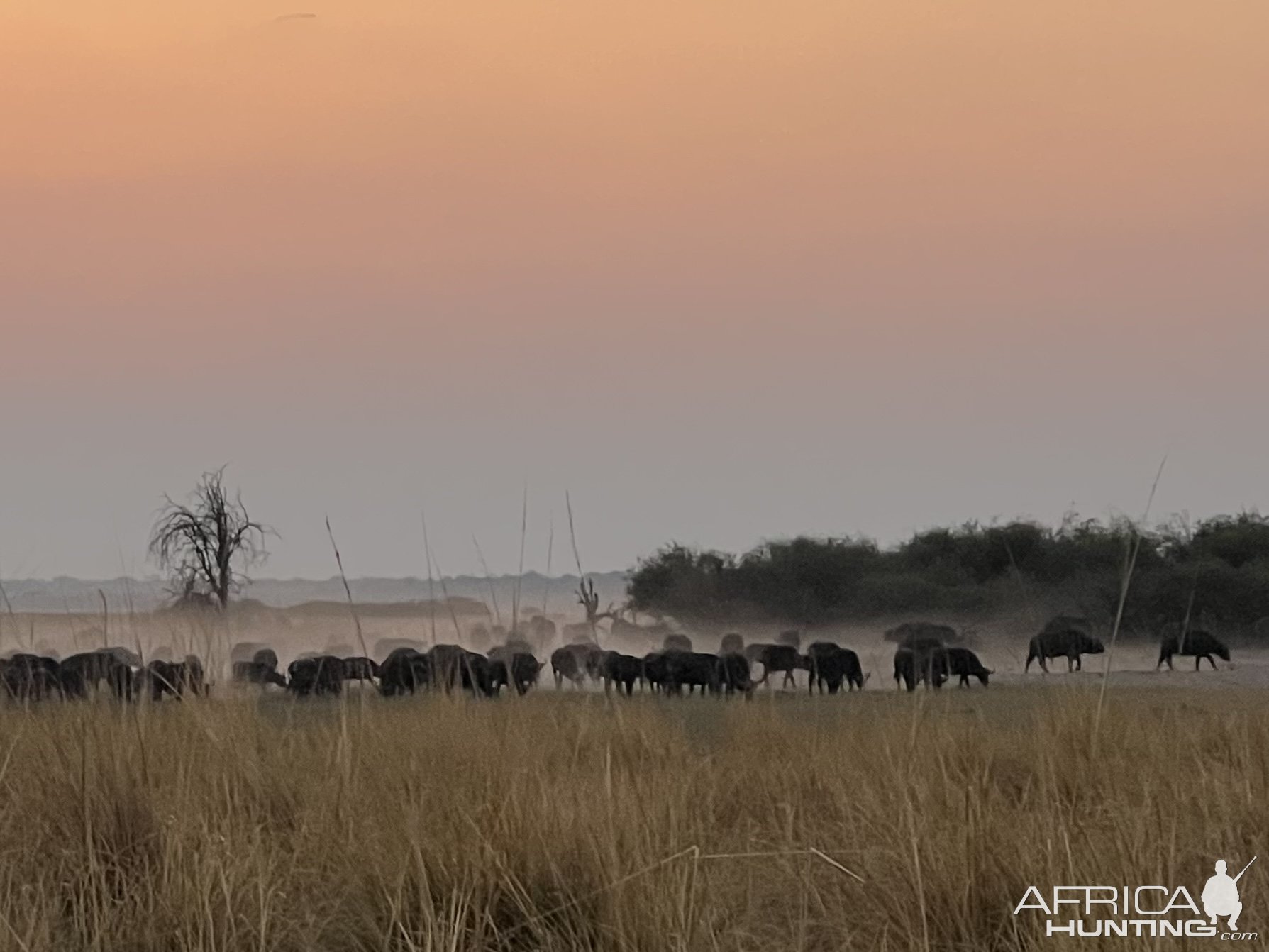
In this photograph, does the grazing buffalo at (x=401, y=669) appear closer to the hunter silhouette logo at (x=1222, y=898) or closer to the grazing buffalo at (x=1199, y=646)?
the grazing buffalo at (x=1199, y=646)

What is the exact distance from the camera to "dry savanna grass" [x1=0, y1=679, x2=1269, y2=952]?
4004 millimetres

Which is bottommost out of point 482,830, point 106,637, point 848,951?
point 848,951

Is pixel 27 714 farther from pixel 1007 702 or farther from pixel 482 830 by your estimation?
pixel 1007 702

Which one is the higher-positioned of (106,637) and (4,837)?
(106,637)

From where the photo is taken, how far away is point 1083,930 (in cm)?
357

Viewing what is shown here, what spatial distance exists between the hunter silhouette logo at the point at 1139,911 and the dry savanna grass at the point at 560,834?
0.05m

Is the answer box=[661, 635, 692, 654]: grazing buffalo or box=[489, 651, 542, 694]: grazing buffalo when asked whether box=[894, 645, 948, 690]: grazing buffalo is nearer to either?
box=[489, 651, 542, 694]: grazing buffalo

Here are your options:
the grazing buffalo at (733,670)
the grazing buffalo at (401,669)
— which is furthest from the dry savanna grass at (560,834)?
the grazing buffalo at (733,670)

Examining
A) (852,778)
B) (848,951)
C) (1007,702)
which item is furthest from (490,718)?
(1007,702)

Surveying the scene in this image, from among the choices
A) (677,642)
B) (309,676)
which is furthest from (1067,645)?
(309,676)

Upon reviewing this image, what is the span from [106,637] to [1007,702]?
9316 millimetres

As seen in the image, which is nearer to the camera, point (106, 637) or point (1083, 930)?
point (1083, 930)

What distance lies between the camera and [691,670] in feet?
69.9

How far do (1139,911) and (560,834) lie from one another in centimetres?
152
